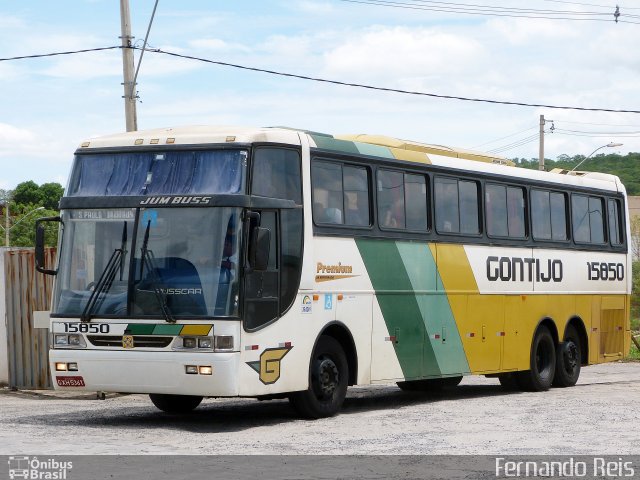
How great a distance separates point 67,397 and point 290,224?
6.39 metres

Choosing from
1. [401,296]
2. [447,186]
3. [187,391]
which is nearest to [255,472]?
[187,391]

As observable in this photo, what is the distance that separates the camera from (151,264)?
48.3ft

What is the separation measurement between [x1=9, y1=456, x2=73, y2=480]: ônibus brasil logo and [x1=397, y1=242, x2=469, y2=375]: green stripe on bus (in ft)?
24.8

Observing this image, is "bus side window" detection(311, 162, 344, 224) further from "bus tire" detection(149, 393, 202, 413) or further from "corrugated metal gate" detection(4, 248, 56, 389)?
"corrugated metal gate" detection(4, 248, 56, 389)

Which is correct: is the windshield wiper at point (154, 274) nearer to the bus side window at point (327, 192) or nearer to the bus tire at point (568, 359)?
the bus side window at point (327, 192)

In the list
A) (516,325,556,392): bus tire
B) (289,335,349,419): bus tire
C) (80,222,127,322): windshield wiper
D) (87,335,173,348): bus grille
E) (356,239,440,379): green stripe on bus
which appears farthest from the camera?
(516,325,556,392): bus tire

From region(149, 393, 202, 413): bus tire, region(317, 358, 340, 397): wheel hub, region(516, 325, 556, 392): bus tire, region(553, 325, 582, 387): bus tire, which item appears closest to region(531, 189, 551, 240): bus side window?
region(516, 325, 556, 392): bus tire

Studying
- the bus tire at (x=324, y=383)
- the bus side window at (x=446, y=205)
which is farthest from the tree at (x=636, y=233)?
the bus tire at (x=324, y=383)

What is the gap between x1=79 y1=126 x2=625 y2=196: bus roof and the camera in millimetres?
15219

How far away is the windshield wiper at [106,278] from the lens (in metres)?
14.9

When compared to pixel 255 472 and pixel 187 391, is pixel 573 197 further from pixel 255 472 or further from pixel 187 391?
pixel 255 472

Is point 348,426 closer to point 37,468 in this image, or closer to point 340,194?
point 340,194

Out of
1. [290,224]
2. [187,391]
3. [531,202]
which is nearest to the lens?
[187,391]

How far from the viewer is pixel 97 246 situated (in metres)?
15.1
